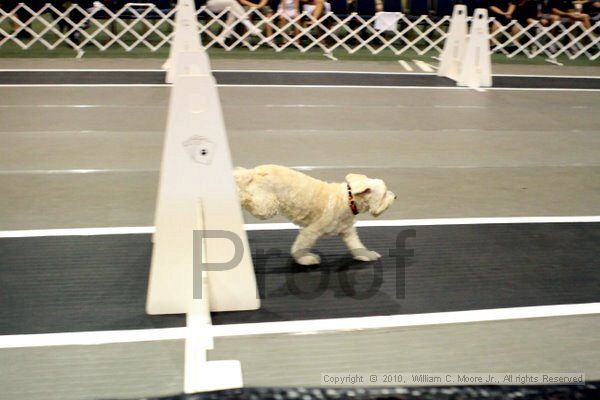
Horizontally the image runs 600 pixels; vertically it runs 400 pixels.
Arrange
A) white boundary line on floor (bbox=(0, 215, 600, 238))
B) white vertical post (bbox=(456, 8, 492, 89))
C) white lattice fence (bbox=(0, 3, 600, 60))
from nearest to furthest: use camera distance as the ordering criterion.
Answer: white boundary line on floor (bbox=(0, 215, 600, 238)), white vertical post (bbox=(456, 8, 492, 89)), white lattice fence (bbox=(0, 3, 600, 60))

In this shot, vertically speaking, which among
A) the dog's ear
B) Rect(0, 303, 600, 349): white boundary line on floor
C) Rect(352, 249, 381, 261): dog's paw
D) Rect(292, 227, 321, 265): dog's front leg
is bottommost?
Rect(0, 303, 600, 349): white boundary line on floor

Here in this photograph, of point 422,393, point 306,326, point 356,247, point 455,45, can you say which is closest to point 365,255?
point 356,247

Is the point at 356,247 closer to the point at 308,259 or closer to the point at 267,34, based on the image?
the point at 308,259

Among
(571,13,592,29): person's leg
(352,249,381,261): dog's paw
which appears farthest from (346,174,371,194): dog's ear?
(571,13,592,29): person's leg

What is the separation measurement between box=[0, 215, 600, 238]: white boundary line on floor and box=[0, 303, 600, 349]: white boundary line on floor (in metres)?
1.11

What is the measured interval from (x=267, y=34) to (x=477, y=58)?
421 cm

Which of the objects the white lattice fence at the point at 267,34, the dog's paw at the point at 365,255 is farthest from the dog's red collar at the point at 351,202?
the white lattice fence at the point at 267,34

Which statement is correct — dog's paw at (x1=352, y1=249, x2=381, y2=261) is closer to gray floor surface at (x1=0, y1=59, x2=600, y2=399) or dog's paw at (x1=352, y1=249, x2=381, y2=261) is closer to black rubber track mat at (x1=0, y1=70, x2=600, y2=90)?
gray floor surface at (x1=0, y1=59, x2=600, y2=399)

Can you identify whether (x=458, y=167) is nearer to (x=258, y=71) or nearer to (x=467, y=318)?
(x=467, y=318)

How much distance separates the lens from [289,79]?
8766 millimetres

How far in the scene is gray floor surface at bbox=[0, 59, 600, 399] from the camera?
2.56 meters

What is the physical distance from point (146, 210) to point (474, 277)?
2.14 metres

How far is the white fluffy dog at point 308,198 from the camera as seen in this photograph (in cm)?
309

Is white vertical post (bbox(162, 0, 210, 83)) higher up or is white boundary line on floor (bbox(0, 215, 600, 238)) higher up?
white vertical post (bbox(162, 0, 210, 83))
